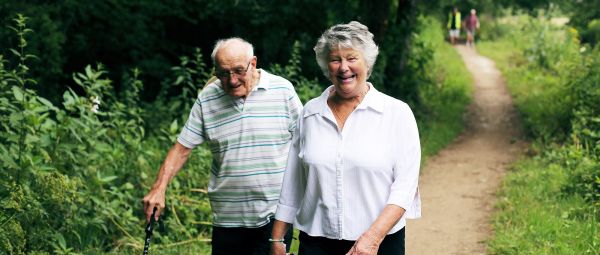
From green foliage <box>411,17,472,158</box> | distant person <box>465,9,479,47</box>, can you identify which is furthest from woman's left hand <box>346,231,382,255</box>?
distant person <box>465,9,479,47</box>

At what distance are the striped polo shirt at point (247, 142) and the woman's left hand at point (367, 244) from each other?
3.96 ft

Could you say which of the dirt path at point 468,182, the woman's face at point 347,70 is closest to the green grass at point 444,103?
the dirt path at point 468,182

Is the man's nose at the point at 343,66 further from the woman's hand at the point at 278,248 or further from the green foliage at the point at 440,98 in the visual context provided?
the green foliage at the point at 440,98

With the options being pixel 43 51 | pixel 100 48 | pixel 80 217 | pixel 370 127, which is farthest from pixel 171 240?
pixel 100 48

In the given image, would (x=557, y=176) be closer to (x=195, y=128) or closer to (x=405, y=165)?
(x=195, y=128)

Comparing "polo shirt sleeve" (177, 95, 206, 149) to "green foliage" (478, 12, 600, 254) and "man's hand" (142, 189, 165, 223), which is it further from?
"green foliage" (478, 12, 600, 254)

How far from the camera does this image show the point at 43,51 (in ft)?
44.4

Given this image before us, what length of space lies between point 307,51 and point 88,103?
801 cm

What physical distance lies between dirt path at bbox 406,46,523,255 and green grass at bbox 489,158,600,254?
0.66 feet

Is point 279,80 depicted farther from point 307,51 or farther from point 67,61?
point 67,61

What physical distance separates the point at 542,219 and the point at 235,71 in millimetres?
4331

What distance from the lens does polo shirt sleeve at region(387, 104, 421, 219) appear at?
139 inches

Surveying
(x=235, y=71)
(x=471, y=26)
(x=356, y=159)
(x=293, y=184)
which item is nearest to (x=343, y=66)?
(x=356, y=159)

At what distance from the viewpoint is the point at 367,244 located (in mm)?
3467
